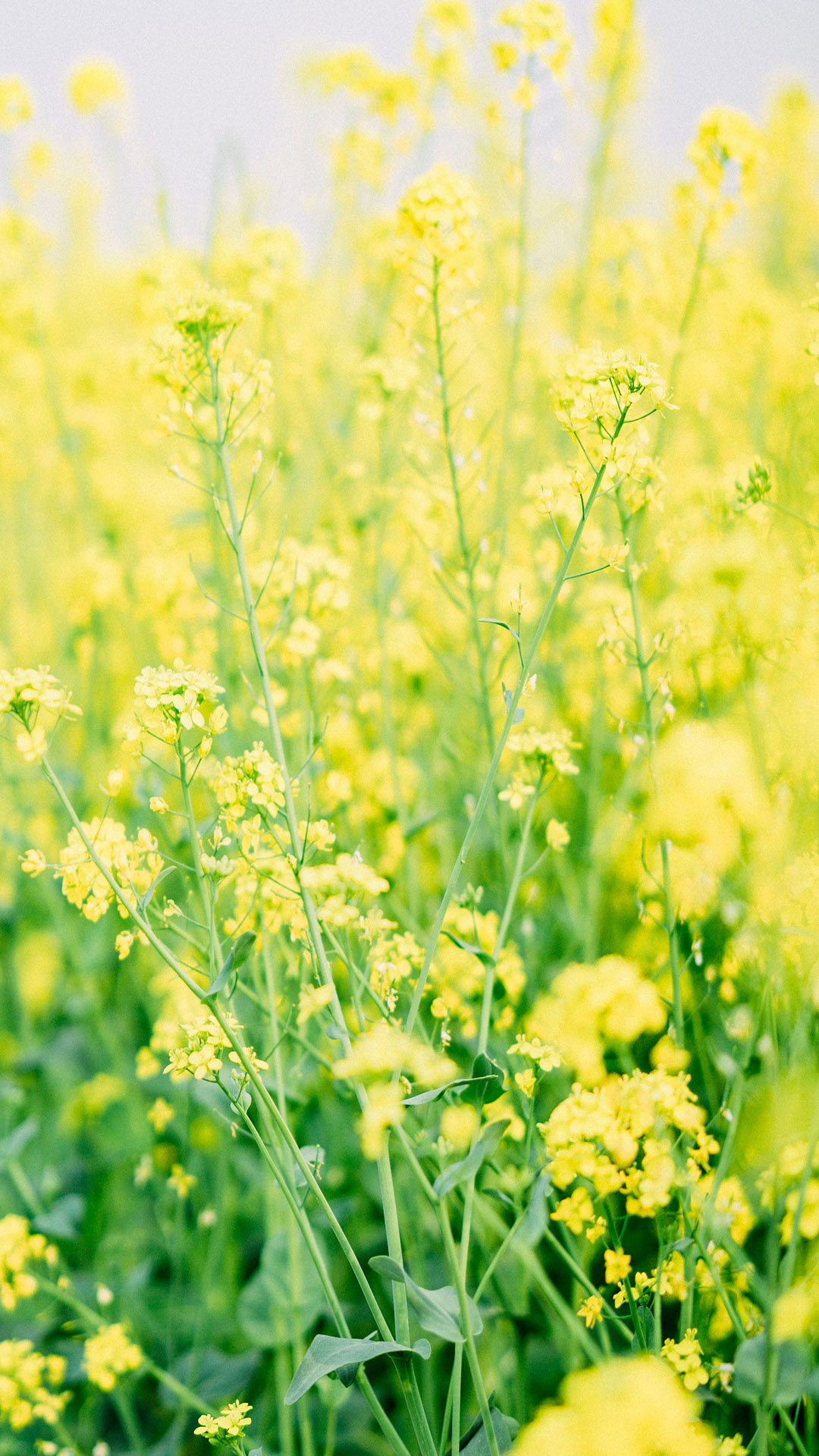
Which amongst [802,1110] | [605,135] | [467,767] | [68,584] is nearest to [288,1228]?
[802,1110]

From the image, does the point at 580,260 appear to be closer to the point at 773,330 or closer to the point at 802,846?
the point at 773,330

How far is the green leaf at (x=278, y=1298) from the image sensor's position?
1750 mm

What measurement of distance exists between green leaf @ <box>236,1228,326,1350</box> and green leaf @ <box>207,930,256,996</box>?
734 mm

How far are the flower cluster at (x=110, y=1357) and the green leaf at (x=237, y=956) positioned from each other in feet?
3.25

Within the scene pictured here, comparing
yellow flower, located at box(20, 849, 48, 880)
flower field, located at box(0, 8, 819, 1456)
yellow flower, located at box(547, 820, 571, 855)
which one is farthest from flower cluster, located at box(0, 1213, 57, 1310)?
yellow flower, located at box(547, 820, 571, 855)

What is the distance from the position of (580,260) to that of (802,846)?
6.13 ft

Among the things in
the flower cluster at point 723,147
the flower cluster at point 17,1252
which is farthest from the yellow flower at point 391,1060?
the flower cluster at point 723,147

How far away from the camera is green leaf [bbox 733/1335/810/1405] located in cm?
127

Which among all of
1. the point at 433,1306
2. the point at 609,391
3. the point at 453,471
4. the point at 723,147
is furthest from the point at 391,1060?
the point at 723,147

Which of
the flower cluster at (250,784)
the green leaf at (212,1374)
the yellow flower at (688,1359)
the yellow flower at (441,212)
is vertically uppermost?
the yellow flower at (441,212)

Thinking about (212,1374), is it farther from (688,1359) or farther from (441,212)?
(441,212)

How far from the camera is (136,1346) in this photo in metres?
1.78

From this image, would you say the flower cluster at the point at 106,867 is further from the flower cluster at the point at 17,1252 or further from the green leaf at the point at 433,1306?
the flower cluster at the point at 17,1252

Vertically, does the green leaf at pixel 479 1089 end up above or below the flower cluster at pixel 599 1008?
below
